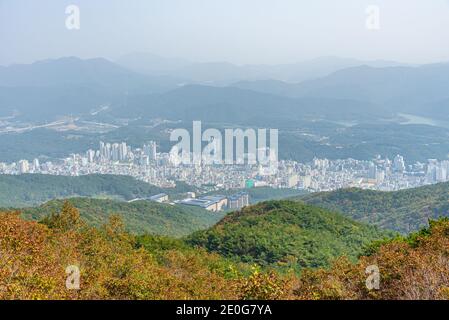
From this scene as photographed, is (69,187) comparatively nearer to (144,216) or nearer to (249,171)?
(144,216)

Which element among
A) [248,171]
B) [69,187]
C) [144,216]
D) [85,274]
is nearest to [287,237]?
[85,274]

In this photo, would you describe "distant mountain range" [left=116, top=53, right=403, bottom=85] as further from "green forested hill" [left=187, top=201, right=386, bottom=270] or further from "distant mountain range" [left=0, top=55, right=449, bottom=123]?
Result: "green forested hill" [left=187, top=201, right=386, bottom=270]

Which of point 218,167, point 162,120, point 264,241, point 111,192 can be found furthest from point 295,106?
point 264,241

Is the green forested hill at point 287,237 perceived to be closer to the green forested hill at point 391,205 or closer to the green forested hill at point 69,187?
the green forested hill at point 391,205

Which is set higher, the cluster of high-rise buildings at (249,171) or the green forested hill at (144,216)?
the green forested hill at (144,216)

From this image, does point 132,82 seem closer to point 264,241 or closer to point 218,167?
point 218,167

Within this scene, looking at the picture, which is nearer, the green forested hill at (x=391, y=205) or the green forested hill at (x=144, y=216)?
the green forested hill at (x=144, y=216)

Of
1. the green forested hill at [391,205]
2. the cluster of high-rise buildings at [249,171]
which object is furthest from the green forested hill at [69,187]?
the green forested hill at [391,205]
